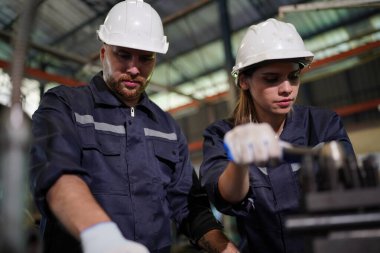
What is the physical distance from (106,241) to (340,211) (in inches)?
21.0

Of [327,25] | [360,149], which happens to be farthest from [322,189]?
[327,25]

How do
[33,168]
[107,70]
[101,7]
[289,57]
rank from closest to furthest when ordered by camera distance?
[33,168] → [289,57] → [107,70] → [101,7]

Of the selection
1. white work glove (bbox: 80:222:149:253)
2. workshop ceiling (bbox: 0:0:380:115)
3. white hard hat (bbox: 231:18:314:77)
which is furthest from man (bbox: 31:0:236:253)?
workshop ceiling (bbox: 0:0:380:115)

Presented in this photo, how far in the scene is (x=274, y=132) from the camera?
1.41 m

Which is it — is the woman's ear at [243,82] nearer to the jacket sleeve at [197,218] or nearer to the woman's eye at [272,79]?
the woman's eye at [272,79]

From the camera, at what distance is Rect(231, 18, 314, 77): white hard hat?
1.37 meters

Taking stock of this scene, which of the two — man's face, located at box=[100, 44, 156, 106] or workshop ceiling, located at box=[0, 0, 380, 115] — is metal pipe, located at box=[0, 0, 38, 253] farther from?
workshop ceiling, located at box=[0, 0, 380, 115]

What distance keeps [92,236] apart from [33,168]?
358 millimetres

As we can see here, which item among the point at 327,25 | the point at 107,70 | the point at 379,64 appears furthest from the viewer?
the point at 379,64

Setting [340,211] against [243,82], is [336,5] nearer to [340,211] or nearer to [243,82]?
[243,82]

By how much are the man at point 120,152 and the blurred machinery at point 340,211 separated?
58 cm

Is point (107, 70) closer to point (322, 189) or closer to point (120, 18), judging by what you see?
point (120, 18)

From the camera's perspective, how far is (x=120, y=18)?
1525 mm

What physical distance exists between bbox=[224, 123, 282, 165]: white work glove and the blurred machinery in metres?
0.10
